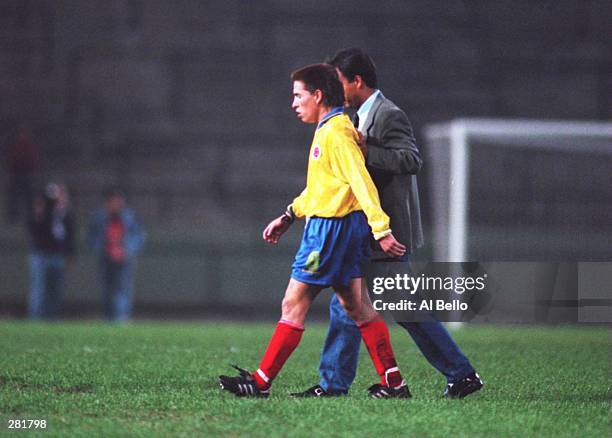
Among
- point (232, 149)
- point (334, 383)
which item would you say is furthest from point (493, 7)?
point (334, 383)

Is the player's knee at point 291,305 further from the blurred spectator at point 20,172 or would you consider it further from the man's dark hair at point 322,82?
the blurred spectator at point 20,172

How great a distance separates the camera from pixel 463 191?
46.2 ft

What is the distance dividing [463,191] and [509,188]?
14.6 feet

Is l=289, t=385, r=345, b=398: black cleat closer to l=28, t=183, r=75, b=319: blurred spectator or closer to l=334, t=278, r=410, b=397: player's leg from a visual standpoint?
l=334, t=278, r=410, b=397: player's leg

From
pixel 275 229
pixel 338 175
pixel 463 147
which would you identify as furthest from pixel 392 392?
pixel 463 147

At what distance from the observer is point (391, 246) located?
5074 mm

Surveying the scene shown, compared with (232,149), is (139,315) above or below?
below

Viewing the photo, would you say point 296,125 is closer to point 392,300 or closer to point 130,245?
point 130,245

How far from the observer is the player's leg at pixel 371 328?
211 inches

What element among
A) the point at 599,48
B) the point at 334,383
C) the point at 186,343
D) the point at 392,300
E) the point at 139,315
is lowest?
the point at 139,315

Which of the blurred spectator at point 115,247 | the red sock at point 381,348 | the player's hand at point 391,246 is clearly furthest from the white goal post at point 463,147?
the player's hand at point 391,246

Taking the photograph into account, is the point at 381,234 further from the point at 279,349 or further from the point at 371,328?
the point at 279,349

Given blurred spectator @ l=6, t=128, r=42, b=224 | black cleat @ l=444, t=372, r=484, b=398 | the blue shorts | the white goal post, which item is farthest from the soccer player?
blurred spectator @ l=6, t=128, r=42, b=224

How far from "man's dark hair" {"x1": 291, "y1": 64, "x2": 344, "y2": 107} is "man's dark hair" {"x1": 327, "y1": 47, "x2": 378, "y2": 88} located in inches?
6.4
